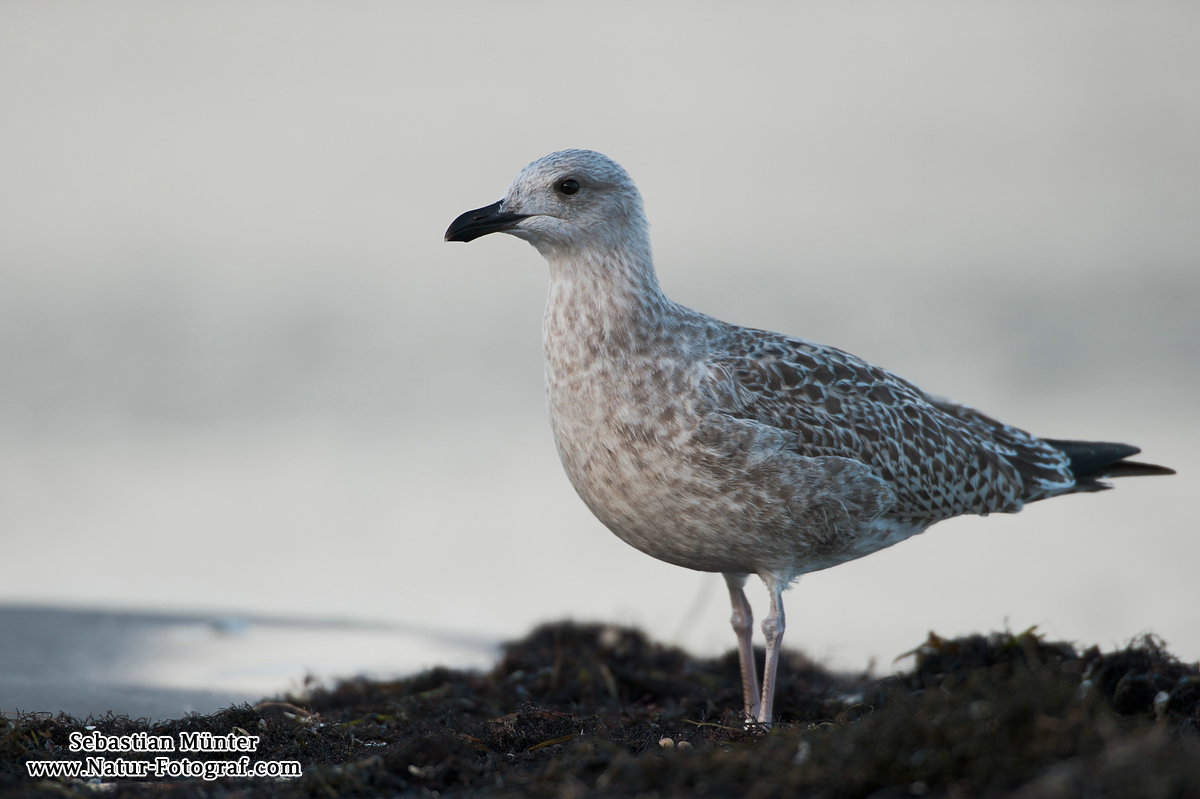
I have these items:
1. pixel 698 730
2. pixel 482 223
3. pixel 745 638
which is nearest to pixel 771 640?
pixel 745 638

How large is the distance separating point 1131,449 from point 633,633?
3.63 m

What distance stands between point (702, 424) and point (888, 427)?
4.75ft

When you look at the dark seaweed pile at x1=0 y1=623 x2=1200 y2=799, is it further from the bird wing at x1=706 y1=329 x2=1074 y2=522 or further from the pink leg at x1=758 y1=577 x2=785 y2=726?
the bird wing at x1=706 y1=329 x2=1074 y2=522

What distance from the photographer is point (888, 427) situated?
633 cm

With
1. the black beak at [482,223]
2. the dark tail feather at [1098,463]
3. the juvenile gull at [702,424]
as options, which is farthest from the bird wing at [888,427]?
the black beak at [482,223]

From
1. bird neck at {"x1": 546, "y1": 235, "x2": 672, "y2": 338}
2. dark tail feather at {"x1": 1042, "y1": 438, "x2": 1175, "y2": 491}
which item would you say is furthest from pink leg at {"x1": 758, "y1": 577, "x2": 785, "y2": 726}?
dark tail feather at {"x1": 1042, "y1": 438, "x2": 1175, "y2": 491}

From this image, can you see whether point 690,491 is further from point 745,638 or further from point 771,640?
point 745,638

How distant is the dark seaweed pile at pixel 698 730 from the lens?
316 centimetres

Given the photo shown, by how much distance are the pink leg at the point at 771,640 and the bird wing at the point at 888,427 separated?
78cm

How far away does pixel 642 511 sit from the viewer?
5.52 m

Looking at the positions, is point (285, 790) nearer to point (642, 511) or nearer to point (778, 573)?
point (642, 511)

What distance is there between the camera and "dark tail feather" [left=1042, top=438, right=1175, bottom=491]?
7.30 meters

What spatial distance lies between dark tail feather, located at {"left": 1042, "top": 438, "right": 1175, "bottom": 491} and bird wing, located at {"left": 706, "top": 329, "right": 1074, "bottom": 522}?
0.14 m

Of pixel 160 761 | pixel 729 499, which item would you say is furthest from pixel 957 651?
pixel 160 761
